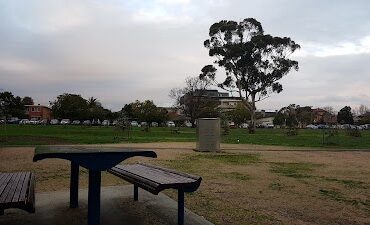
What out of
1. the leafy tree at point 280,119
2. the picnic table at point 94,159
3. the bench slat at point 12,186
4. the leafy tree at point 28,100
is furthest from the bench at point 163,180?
the leafy tree at point 28,100

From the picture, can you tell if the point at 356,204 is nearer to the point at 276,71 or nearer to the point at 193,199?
the point at 193,199

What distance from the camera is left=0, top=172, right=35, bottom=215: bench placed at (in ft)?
12.8

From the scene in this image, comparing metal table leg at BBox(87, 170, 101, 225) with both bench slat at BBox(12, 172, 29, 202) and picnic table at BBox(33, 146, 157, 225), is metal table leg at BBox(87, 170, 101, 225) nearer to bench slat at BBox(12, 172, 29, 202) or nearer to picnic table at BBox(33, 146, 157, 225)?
picnic table at BBox(33, 146, 157, 225)

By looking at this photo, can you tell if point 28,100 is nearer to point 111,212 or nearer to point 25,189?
point 111,212

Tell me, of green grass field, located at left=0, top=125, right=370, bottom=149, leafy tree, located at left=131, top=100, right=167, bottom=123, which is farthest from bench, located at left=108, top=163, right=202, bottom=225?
leafy tree, located at left=131, top=100, right=167, bottom=123

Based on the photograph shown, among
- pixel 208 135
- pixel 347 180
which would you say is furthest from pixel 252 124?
pixel 347 180

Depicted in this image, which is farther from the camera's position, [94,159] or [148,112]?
[148,112]

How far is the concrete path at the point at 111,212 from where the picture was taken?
5.42 m

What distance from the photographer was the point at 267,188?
27.3 feet

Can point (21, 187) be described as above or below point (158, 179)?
below

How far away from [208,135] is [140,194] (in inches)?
397

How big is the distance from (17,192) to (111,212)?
171 centimetres

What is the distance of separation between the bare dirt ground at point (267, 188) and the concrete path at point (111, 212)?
44cm

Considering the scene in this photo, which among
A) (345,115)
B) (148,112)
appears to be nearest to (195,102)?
(148,112)
